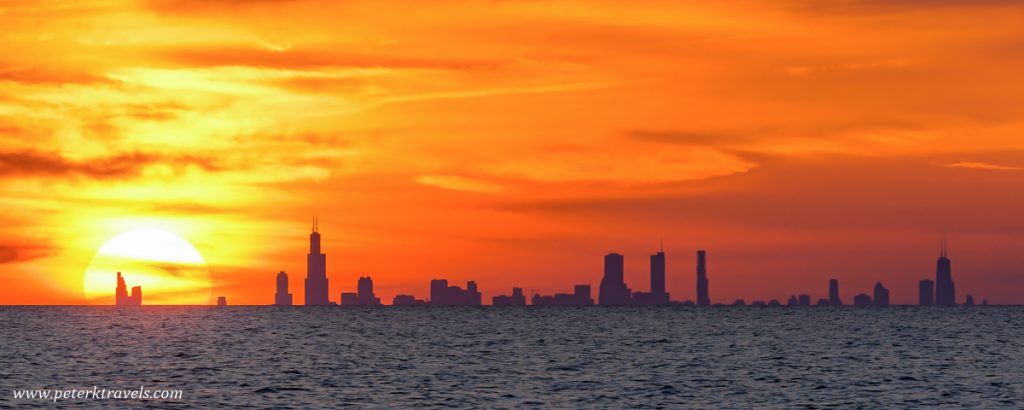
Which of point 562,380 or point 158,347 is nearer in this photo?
point 562,380

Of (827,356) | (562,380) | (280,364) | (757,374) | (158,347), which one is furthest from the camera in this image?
(158,347)

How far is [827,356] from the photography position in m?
129

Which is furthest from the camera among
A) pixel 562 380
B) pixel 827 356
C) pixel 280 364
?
pixel 827 356

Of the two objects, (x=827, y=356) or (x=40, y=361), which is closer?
(x=40, y=361)

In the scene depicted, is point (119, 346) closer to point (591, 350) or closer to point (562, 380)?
point (591, 350)

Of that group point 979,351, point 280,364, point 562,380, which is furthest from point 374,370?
point 979,351

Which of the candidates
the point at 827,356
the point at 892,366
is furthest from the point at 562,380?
the point at 827,356

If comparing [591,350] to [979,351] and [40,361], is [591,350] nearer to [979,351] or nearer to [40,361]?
[979,351]

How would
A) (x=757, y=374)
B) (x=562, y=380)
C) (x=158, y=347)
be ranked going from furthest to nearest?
(x=158, y=347) → (x=757, y=374) → (x=562, y=380)

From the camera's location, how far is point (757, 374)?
10250 cm

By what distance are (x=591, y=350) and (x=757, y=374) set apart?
3432cm

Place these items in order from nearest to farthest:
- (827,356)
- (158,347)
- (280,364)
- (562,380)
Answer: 1. (562,380)
2. (280,364)
3. (827,356)
4. (158,347)

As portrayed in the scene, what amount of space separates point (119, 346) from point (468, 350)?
1474 inches

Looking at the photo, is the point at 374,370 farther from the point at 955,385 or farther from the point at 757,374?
the point at 955,385
